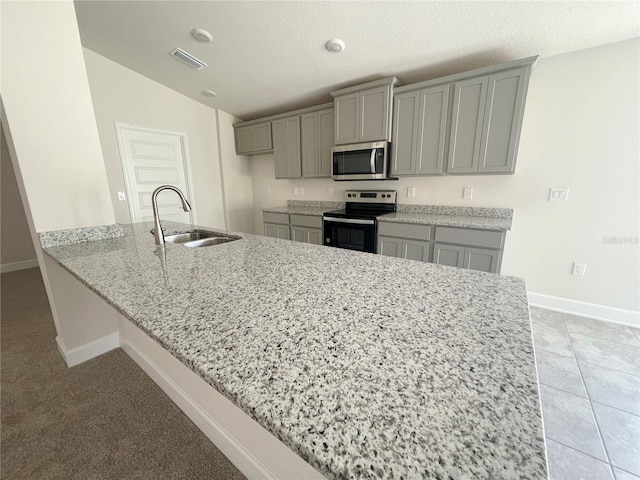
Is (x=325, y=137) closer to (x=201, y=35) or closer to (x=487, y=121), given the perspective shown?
(x=201, y=35)

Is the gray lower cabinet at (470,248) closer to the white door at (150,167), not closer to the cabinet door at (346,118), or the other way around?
the cabinet door at (346,118)

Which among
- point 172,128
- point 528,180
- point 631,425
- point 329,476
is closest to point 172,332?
point 329,476

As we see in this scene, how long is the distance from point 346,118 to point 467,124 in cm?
124

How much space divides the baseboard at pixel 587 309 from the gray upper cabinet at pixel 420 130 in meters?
1.67

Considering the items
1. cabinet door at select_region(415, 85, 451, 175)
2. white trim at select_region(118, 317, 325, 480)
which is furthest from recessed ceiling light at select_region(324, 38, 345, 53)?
white trim at select_region(118, 317, 325, 480)

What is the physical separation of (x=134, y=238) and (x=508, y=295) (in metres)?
2.04

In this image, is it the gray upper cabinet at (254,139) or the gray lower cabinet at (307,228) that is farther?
the gray upper cabinet at (254,139)

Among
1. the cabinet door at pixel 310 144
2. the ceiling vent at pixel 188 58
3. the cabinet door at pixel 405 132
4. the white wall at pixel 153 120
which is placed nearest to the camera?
the cabinet door at pixel 405 132

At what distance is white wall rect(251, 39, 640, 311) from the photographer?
81.4 inches

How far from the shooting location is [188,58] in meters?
2.79

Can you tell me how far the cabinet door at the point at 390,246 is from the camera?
104 inches

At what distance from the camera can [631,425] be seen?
1373mm

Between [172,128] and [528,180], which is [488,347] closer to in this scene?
[528,180]

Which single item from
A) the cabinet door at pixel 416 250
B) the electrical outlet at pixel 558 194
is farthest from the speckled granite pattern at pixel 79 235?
the electrical outlet at pixel 558 194
